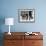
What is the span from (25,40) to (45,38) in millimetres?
914

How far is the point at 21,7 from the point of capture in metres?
4.45

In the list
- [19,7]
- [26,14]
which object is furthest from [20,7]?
[26,14]

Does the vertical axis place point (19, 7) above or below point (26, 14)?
above

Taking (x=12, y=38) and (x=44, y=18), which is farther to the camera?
(x=44, y=18)

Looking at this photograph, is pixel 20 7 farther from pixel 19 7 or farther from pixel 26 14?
pixel 26 14

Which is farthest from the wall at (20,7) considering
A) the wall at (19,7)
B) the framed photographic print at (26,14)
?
the framed photographic print at (26,14)

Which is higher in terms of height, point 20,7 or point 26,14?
point 20,7

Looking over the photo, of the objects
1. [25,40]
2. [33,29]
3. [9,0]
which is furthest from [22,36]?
[9,0]

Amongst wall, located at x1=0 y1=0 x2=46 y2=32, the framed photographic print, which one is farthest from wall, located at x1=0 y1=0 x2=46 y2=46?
the framed photographic print

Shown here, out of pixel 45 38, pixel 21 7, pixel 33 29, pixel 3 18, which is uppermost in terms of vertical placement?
pixel 21 7

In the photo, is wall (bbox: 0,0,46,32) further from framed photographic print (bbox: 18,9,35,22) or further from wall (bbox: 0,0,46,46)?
framed photographic print (bbox: 18,9,35,22)

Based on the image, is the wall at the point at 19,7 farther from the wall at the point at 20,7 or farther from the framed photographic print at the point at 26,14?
the framed photographic print at the point at 26,14

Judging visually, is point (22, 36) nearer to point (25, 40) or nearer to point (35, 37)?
point (25, 40)

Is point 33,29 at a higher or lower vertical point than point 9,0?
lower
